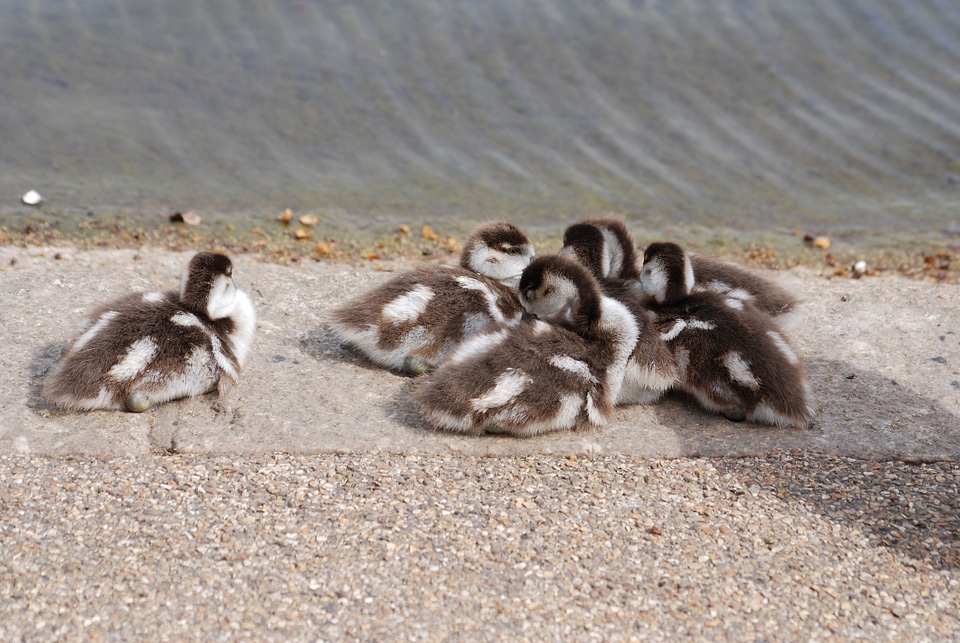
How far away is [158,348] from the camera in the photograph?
4.34 metres

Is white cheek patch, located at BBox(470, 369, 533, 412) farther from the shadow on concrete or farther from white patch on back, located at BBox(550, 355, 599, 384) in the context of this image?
the shadow on concrete

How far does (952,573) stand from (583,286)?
75.3 inches

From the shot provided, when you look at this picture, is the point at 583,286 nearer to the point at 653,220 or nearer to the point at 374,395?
the point at 374,395

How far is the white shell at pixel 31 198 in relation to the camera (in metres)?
7.46

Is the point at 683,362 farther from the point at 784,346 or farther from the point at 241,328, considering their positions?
the point at 241,328

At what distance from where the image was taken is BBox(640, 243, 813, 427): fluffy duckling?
14.7ft

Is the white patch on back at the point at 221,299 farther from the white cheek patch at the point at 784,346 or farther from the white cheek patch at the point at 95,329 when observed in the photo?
the white cheek patch at the point at 784,346

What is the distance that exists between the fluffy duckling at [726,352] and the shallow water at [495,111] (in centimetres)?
321

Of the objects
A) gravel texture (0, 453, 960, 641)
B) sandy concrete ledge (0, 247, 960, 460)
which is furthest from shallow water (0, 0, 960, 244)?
gravel texture (0, 453, 960, 641)

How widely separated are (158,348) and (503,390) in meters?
1.51

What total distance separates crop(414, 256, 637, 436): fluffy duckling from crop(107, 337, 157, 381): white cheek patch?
3.83 feet

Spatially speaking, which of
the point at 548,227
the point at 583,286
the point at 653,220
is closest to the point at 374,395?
the point at 583,286

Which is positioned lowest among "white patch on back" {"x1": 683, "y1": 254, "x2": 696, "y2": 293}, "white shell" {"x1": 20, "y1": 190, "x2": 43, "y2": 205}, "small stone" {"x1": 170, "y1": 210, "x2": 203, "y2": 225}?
"white shell" {"x1": 20, "y1": 190, "x2": 43, "y2": 205}

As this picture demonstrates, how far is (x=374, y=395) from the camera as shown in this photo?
4691mm
